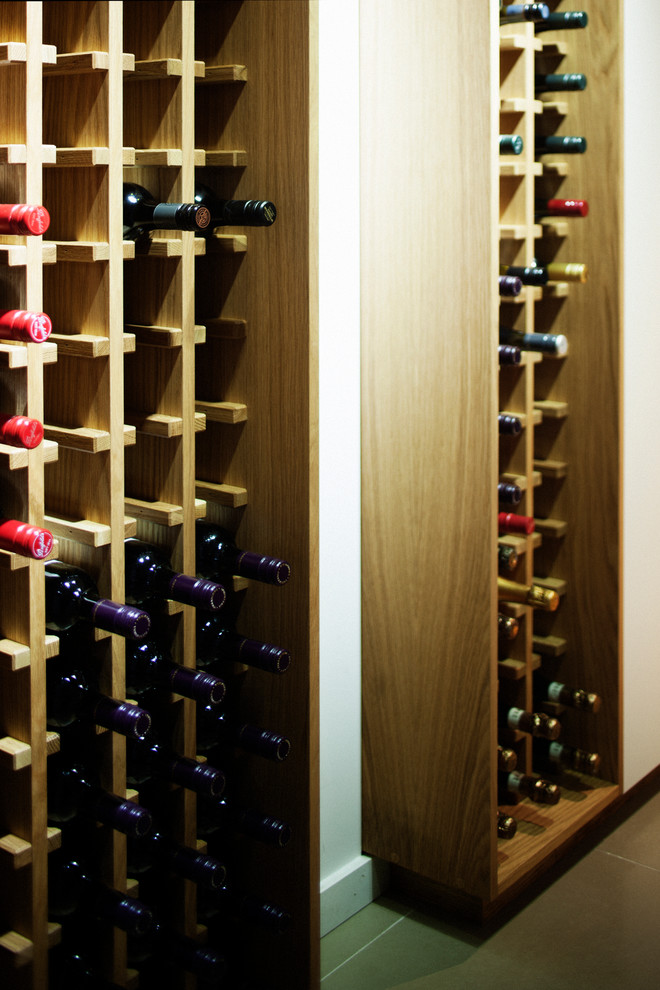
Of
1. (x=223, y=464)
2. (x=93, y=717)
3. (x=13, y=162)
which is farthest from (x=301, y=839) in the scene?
(x=13, y=162)

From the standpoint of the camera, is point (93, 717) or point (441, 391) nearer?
point (93, 717)

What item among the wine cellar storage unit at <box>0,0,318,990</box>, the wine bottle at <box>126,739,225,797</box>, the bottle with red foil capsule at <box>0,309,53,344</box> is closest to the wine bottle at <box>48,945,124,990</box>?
the wine cellar storage unit at <box>0,0,318,990</box>

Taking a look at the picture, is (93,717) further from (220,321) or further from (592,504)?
(592,504)

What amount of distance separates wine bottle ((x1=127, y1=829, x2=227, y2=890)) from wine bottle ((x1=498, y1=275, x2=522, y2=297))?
1.12 metres

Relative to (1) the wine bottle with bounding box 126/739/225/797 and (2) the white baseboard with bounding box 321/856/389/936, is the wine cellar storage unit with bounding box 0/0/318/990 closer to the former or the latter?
(1) the wine bottle with bounding box 126/739/225/797

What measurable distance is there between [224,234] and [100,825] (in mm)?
874

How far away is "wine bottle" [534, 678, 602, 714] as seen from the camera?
250cm

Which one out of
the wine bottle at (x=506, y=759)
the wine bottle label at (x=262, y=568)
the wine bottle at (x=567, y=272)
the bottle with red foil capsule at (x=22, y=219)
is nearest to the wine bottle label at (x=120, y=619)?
the wine bottle label at (x=262, y=568)

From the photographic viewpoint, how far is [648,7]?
239 centimetres

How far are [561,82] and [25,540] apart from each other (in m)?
1.52

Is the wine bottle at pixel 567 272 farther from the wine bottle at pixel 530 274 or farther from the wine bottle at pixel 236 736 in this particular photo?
the wine bottle at pixel 236 736

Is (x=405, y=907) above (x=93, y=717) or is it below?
below

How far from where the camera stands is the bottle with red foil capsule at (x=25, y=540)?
51.1 inches

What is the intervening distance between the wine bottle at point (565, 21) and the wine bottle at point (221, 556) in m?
1.19
